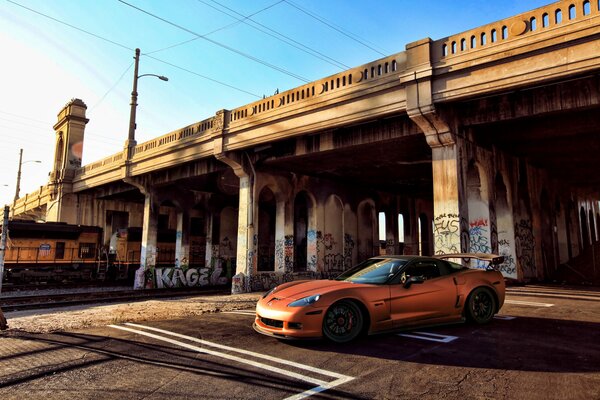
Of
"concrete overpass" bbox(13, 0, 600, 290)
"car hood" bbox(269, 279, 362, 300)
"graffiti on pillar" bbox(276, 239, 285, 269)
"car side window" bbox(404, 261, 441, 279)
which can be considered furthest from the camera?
"graffiti on pillar" bbox(276, 239, 285, 269)

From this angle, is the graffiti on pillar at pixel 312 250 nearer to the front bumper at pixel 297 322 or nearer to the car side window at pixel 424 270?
the car side window at pixel 424 270

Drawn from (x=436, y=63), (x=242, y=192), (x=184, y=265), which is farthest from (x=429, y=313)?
(x=184, y=265)

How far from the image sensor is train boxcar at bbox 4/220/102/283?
965 inches

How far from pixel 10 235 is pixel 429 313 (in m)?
27.5

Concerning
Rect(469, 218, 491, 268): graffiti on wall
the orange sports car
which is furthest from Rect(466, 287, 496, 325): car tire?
Rect(469, 218, 491, 268): graffiti on wall

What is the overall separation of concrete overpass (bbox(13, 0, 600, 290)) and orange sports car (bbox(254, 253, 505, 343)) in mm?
5408

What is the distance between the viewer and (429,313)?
637 centimetres

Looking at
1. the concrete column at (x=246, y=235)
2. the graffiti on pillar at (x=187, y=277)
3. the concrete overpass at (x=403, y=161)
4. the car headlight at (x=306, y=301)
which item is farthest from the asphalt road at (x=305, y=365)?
the graffiti on pillar at (x=187, y=277)

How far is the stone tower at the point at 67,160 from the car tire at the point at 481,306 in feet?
113

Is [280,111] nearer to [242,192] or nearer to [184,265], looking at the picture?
[242,192]

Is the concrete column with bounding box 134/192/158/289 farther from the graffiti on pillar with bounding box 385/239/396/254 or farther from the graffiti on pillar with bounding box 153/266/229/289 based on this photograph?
the graffiti on pillar with bounding box 385/239/396/254

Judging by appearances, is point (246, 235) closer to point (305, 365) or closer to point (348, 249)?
point (348, 249)

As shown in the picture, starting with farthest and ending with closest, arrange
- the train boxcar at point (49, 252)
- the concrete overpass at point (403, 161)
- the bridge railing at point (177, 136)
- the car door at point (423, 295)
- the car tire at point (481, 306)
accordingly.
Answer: the train boxcar at point (49, 252), the bridge railing at point (177, 136), the concrete overpass at point (403, 161), the car tire at point (481, 306), the car door at point (423, 295)

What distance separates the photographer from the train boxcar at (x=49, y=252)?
80.4 ft
